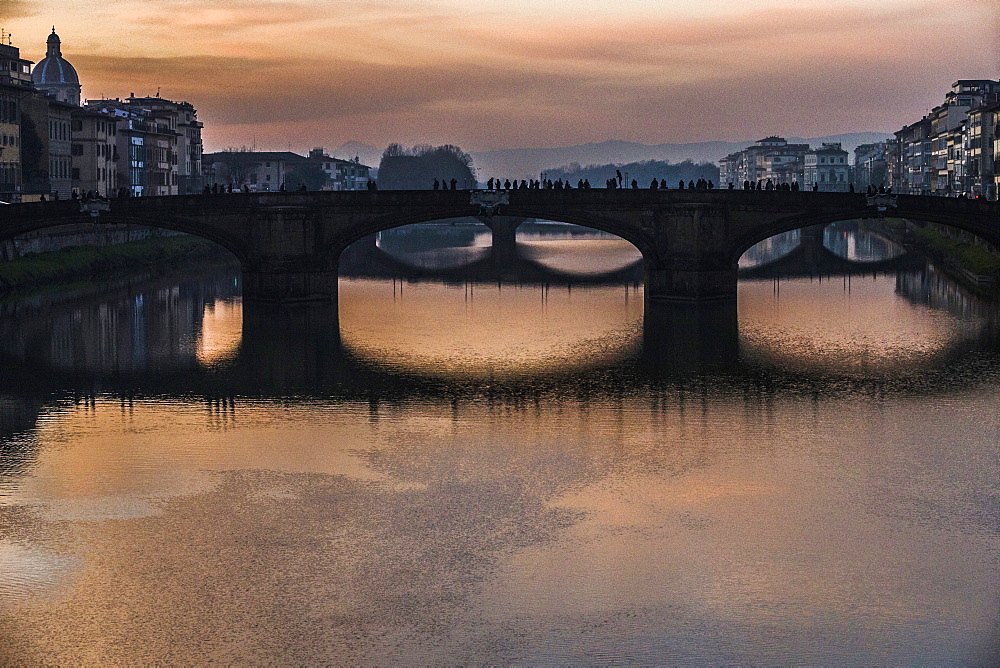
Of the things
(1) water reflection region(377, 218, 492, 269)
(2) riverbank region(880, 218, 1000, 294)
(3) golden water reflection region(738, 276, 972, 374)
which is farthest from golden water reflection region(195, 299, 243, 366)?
(2) riverbank region(880, 218, 1000, 294)

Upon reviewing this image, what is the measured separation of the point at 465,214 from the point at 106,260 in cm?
2686

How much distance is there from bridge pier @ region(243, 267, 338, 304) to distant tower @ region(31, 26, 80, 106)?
7118cm

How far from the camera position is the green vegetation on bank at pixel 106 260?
242 feet

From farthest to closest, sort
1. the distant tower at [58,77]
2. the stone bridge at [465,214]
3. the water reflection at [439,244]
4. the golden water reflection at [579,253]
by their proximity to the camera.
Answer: the distant tower at [58,77], the water reflection at [439,244], the golden water reflection at [579,253], the stone bridge at [465,214]

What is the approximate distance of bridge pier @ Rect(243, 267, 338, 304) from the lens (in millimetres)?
68688

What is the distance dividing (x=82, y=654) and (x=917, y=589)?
→ 14673 millimetres

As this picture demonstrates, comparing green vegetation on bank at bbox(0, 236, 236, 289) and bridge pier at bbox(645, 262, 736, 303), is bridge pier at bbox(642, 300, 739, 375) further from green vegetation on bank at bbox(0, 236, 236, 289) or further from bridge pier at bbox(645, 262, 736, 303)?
green vegetation on bank at bbox(0, 236, 236, 289)

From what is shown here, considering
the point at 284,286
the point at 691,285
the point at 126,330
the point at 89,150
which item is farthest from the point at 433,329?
the point at 89,150

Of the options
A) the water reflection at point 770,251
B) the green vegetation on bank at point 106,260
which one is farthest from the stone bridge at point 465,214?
the water reflection at point 770,251

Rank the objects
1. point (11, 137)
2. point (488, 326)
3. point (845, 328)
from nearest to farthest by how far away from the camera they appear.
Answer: point (845, 328), point (488, 326), point (11, 137)

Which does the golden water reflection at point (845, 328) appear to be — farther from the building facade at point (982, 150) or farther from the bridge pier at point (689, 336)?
the building facade at point (982, 150)

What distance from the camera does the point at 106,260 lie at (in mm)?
84812

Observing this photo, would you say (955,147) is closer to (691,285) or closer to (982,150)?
(982,150)

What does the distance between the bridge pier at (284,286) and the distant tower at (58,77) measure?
71184 mm
